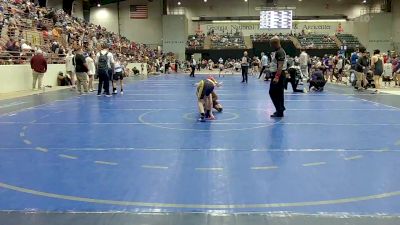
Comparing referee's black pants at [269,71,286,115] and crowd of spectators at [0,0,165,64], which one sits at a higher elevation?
crowd of spectators at [0,0,165,64]

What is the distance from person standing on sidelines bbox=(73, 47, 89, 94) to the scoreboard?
105ft

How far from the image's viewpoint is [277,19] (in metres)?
45.4

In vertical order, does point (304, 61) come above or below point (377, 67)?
above

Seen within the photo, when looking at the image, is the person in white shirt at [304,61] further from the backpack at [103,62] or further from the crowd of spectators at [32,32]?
the backpack at [103,62]

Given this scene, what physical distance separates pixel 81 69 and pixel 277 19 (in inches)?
1291

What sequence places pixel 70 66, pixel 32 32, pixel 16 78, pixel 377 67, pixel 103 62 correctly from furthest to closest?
pixel 32 32, pixel 70 66, pixel 16 78, pixel 377 67, pixel 103 62

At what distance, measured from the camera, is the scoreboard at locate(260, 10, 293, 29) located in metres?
45.3

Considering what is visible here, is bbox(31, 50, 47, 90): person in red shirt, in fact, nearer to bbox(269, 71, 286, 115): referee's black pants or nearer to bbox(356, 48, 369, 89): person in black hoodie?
bbox(269, 71, 286, 115): referee's black pants

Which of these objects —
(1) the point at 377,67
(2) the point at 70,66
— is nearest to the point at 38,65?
(2) the point at 70,66

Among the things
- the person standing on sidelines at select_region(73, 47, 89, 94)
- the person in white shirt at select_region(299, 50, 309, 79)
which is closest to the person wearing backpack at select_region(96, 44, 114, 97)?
the person standing on sidelines at select_region(73, 47, 89, 94)

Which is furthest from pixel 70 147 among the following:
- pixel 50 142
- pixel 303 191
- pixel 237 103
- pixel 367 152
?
pixel 237 103

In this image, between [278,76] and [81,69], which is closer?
[278,76]

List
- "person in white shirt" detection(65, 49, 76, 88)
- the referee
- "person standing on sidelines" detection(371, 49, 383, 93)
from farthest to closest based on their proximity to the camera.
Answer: "person in white shirt" detection(65, 49, 76, 88)
"person standing on sidelines" detection(371, 49, 383, 93)
the referee

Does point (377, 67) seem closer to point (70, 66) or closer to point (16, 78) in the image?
point (70, 66)
